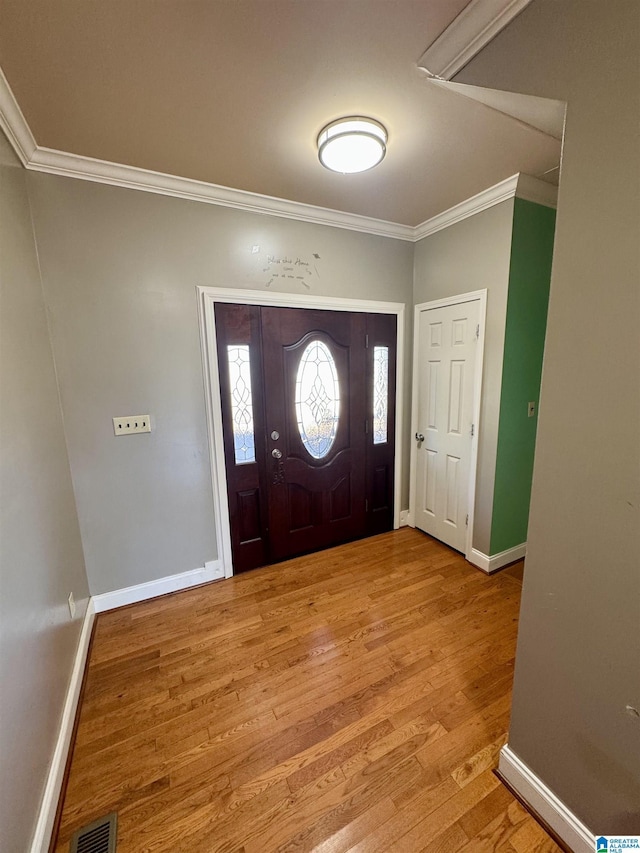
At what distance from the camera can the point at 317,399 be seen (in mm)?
2590

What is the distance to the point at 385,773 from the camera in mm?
1263

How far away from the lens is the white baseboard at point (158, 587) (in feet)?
7.07

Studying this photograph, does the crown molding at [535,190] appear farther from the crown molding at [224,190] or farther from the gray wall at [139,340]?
the gray wall at [139,340]

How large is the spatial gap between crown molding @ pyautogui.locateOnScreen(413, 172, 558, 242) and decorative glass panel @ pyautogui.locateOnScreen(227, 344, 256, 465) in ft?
5.77

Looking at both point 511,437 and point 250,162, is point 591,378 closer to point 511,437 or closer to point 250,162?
point 511,437

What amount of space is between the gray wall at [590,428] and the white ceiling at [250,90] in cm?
41

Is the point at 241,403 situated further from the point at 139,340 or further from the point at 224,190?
the point at 224,190

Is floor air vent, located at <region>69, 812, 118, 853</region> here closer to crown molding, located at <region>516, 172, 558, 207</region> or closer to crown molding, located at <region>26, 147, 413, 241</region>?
crown molding, located at <region>26, 147, 413, 241</region>

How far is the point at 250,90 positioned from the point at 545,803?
9.19ft

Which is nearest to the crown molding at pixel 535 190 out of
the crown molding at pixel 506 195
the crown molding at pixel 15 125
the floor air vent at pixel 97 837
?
the crown molding at pixel 506 195

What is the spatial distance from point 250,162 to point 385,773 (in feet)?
9.36

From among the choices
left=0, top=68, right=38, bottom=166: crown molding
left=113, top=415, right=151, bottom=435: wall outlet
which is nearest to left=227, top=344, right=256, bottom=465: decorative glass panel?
left=113, top=415, right=151, bottom=435: wall outlet

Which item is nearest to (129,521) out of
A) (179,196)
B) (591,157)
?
(179,196)

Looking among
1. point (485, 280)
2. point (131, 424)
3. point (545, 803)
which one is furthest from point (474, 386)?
point (131, 424)
